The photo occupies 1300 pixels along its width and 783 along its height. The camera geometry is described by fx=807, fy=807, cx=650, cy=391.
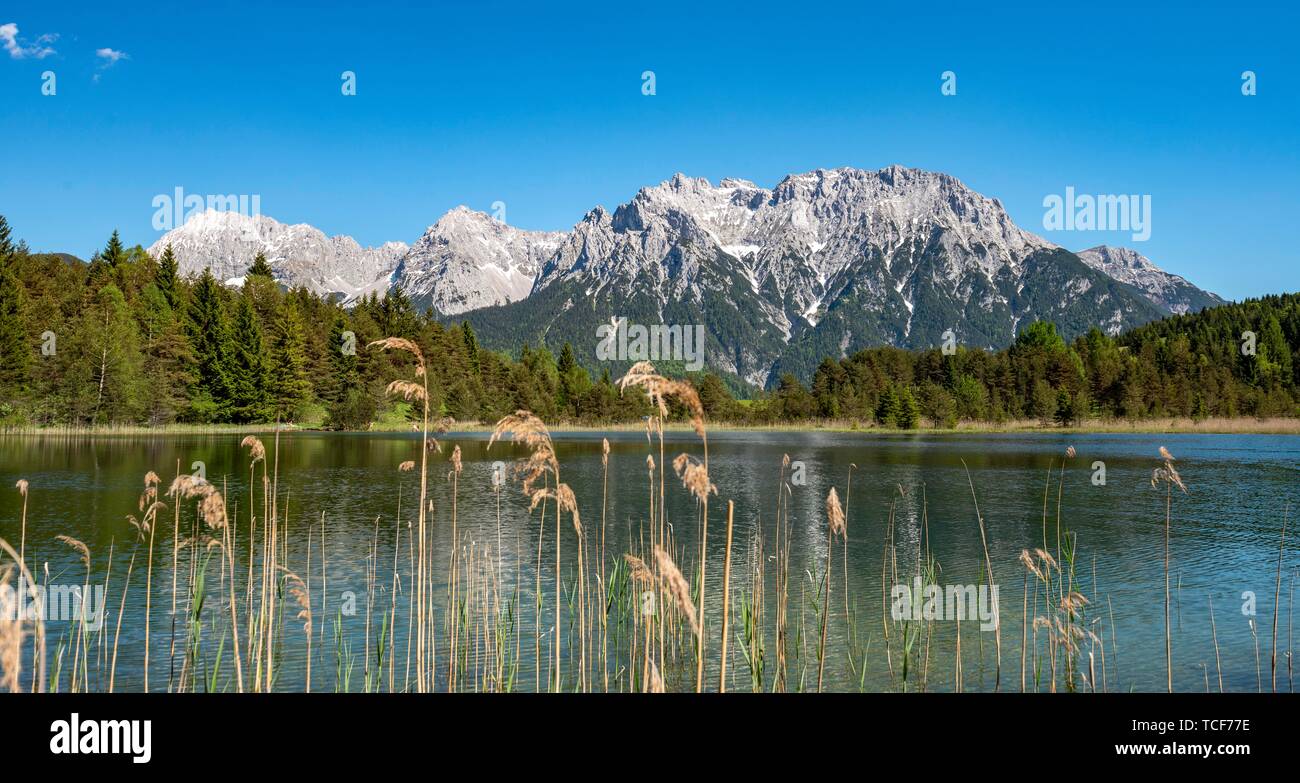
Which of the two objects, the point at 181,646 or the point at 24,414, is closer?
the point at 181,646

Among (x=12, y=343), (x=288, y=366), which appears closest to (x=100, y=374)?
(x=12, y=343)

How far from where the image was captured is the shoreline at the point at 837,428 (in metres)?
67.6

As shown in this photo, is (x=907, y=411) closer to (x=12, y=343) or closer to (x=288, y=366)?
(x=288, y=366)

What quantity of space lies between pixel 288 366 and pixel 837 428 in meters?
72.2

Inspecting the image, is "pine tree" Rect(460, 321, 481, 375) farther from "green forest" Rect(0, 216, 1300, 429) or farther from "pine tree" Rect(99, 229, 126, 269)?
"pine tree" Rect(99, 229, 126, 269)

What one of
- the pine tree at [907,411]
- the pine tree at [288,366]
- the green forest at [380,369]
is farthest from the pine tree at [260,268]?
the pine tree at [907,411]

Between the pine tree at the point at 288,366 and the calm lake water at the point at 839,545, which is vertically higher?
the pine tree at the point at 288,366

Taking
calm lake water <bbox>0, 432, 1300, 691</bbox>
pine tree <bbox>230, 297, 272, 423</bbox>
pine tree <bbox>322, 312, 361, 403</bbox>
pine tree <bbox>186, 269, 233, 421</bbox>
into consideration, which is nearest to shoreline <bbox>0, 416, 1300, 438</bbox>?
pine tree <bbox>230, 297, 272, 423</bbox>

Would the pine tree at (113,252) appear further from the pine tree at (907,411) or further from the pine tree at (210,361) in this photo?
the pine tree at (907,411)

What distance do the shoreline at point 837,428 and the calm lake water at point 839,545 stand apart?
1039 inches
